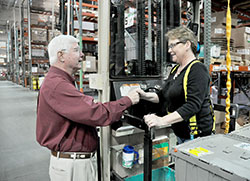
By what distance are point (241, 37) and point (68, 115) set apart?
4.03 m

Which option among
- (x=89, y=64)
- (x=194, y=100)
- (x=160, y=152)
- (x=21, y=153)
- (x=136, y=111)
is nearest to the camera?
(x=194, y=100)

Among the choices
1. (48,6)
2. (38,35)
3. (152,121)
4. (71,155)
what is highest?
(48,6)

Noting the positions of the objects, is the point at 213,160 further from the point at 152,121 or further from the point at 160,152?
the point at 160,152

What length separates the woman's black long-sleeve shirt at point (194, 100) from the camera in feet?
4.78

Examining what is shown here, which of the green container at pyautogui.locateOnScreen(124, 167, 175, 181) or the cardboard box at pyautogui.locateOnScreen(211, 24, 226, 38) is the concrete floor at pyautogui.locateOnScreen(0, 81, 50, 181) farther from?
the cardboard box at pyautogui.locateOnScreen(211, 24, 226, 38)

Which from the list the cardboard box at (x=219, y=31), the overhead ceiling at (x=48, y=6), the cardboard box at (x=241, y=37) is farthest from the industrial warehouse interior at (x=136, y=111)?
the overhead ceiling at (x=48, y=6)

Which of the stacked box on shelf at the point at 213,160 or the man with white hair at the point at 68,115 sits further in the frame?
the man with white hair at the point at 68,115

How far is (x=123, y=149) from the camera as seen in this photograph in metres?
1.95

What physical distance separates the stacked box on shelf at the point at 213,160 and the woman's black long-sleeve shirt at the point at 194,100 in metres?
0.29

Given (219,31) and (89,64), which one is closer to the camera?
(219,31)

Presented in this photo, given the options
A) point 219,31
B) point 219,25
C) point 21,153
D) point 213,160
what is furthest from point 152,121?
point 219,25

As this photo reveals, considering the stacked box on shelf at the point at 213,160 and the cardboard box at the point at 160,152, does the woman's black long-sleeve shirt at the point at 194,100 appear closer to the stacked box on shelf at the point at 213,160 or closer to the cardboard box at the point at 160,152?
the stacked box on shelf at the point at 213,160

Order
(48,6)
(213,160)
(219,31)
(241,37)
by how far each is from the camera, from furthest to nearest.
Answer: (48,6) → (241,37) → (219,31) → (213,160)

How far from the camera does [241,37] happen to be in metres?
4.00
